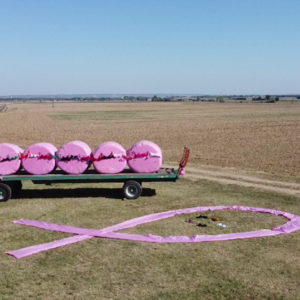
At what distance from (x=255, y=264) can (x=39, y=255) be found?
5.69 m

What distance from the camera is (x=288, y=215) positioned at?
1466 centimetres

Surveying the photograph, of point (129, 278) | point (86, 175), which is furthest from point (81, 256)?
point (86, 175)

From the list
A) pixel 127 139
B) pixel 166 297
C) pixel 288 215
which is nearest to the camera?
pixel 166 297

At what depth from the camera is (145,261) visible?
1062 cm

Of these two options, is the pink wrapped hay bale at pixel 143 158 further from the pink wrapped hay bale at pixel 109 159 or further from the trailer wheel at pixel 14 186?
the trailer wheel at pixel 14 186

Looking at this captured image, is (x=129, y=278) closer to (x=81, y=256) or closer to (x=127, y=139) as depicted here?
(x=81, y=256)

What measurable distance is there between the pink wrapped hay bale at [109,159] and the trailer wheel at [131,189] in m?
0.71

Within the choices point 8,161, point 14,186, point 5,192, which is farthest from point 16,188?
point 8,161

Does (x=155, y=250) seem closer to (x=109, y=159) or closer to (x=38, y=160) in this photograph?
(x=109, y=159)

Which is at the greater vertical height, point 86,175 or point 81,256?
point 86,175

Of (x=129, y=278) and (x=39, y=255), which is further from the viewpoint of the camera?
(x=39, y=255)

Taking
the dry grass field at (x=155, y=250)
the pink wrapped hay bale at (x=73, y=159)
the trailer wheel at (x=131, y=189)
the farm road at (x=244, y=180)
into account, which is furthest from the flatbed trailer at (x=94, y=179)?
the farm road at (x=244, y=180)

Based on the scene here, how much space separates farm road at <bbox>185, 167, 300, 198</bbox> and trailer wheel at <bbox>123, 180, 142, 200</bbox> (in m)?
5.24

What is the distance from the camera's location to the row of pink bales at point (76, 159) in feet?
55.3
